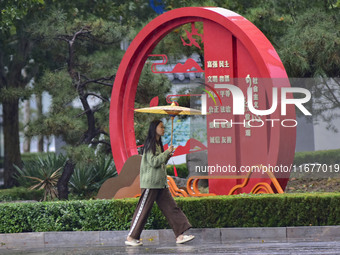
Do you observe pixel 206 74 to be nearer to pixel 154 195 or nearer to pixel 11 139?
pixel 154 195

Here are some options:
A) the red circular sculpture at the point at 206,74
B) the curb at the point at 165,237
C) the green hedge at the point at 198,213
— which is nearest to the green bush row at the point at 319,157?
the red circular sculpture at the point at 206,74

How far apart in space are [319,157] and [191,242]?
8766 mm

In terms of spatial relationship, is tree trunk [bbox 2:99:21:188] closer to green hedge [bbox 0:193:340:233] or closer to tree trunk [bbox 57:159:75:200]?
tree trunk [bbox 57:159:75:200]

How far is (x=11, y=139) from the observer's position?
72.0 ft

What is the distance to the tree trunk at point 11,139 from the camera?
71.6 feet

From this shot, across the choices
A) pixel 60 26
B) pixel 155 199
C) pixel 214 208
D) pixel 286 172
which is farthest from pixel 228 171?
pixel 60 26

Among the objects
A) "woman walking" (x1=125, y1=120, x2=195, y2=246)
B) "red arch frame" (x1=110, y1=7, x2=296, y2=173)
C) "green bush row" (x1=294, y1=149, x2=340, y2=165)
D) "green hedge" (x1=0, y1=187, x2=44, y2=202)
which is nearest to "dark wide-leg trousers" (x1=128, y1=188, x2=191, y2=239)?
"woman walking" (x1=125, y1=120, x2=195, y2=246)

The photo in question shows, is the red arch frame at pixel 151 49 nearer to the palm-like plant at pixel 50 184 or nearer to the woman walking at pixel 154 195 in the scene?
the palm-like plant at pixel 50 184

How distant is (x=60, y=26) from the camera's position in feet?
59.1

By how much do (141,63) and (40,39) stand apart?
14.2 ft

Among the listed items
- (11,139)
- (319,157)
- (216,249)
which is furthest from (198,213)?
(11,139)

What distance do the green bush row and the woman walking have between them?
27.1 feet

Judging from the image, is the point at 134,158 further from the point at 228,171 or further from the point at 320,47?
the point at 320,47

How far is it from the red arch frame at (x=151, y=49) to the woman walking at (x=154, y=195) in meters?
2.89
